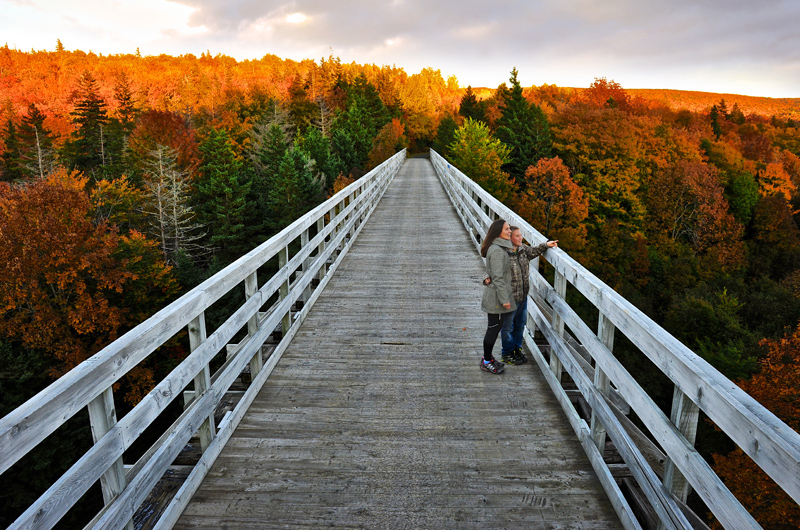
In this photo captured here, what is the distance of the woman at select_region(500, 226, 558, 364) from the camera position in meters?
4.77

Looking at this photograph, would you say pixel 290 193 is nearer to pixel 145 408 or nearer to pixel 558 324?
pixel 558 324

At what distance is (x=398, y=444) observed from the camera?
11.9 feet

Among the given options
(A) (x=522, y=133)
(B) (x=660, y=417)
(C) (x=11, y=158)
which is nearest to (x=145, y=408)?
(B) (x=660, y=417)

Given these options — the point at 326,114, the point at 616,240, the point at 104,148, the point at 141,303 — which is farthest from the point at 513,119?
the point at 104,148

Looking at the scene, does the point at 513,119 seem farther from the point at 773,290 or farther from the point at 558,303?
the point at 558,303

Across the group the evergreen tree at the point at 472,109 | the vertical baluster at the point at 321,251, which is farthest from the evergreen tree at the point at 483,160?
the vertical baluster at the point at 321,251

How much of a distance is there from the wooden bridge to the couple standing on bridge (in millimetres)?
175

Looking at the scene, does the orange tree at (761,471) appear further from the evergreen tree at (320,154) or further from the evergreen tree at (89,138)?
the evergreen tree at (89,138)

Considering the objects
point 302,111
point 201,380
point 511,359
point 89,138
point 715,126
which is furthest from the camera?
point 302,111

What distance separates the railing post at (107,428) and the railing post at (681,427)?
7.97ft

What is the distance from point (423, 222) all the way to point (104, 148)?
49.4 m

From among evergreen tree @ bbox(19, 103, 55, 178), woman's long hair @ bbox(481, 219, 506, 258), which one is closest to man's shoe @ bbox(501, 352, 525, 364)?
woman's long hair @ bbox(481, 219, 506, 258)

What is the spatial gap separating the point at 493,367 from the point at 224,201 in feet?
136

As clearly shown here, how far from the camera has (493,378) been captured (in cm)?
473
